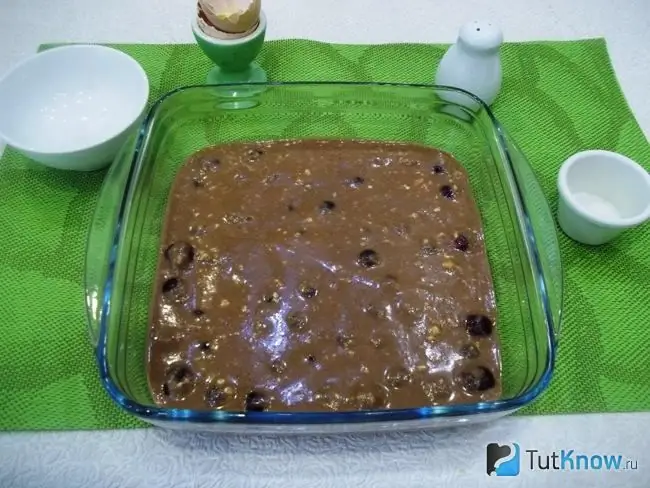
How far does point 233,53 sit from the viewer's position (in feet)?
4.04

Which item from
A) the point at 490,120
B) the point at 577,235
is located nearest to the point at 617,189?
the point at 577,235

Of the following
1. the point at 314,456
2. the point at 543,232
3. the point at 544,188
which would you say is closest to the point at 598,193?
the point at 544,188

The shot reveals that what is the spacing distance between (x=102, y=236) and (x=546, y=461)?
824 mm

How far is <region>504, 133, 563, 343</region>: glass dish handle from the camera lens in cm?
93

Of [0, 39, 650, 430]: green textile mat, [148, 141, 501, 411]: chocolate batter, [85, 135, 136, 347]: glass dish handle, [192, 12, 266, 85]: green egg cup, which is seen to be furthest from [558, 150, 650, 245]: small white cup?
[85, 135, 136, 347]: glass dish handle

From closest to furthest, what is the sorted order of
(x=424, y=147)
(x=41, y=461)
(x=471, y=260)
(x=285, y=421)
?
(x=285, y=421) → (x=41, y=461) → (x=471, y=260) → (x=424, y=147)

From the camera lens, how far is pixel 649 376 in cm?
98

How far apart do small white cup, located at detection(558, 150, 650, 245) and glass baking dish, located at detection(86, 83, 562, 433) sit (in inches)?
2.9

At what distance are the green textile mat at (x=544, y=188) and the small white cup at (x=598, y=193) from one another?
0.18ft

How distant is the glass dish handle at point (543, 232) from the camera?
933mm

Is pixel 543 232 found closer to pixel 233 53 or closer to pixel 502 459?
pixel 502 459

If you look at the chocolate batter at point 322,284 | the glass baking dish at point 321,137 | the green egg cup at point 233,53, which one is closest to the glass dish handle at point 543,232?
the glass baking dish at point 321,137

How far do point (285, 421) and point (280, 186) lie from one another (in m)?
0.50

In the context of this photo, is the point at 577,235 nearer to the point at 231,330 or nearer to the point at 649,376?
the point at 649,376
